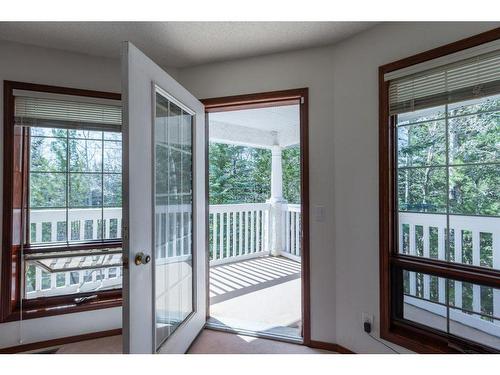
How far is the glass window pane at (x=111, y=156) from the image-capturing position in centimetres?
225

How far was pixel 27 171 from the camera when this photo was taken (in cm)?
204

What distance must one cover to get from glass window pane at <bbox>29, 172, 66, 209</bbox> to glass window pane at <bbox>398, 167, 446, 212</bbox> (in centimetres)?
259

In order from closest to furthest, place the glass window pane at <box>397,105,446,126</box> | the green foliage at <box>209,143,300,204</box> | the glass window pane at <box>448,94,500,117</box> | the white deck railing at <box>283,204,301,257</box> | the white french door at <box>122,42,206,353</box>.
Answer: the white french door at <box>122,42,206,353</box>, the glass window pane at <box>448,94,500,117</box>, the glass window pane at <box>397,105,446,126</box>, the white deck railing at <box>283,204,301,257</box>, the green foliage at <box>209,143,300,204</box>

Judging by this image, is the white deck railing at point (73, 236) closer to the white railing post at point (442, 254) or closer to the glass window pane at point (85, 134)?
the glass window pane at point (85, 134)

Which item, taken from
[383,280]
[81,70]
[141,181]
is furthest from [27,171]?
[383,280]

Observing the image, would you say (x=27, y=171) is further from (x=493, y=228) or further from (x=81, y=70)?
(x=493, y=228)

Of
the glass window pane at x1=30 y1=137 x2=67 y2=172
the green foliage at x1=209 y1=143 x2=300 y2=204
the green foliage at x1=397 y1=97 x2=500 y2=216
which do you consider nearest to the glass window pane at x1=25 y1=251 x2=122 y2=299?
the glass window pane at x1=30 y1=137 x2=67 y2=172

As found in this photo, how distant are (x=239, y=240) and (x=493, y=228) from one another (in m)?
3.23

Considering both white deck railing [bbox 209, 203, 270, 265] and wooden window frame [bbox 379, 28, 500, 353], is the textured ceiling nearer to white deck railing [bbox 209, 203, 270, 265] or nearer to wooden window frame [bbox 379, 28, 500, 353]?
wooden window frame [bbox 379, 28, 500, 353]

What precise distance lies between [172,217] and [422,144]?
66.2 inches

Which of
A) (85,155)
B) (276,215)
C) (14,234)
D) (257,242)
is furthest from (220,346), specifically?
(276,215)

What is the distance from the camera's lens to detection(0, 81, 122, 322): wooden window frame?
191 cm

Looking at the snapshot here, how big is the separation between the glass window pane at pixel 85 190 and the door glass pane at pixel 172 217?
33.8 inches

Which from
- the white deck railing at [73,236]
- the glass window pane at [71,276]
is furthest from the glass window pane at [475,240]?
the white deck railing at [73,236]
